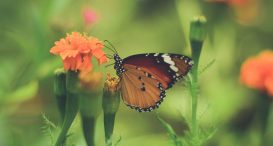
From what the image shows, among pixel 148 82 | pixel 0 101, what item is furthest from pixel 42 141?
pixel 148 82

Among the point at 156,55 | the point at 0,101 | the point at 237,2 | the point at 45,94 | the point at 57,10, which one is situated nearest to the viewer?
the point at 156,55

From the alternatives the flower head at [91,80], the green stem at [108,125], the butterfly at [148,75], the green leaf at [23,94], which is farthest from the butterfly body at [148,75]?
the green leaf at [23,94]

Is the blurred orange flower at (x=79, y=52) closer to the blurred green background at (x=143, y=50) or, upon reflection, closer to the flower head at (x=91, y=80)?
the flower head at (x=91, y=80)

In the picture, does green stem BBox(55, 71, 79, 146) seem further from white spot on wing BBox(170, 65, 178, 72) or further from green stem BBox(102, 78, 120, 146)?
white spot on wing BBox(170, 65, 178, 72)

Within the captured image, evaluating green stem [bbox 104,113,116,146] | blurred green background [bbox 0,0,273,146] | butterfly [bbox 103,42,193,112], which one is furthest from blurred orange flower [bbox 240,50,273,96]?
green stem [bbox 104,113,116,146]

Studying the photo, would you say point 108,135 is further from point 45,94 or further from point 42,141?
point 45,94

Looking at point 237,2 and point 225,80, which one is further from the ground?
point 237,2
